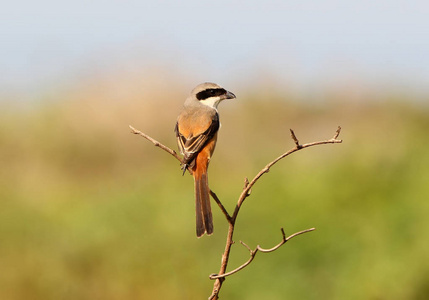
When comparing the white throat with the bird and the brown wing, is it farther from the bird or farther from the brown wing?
the brown wing

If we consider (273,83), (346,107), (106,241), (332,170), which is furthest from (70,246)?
(346,107)

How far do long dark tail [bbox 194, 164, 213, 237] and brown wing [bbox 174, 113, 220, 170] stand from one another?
8cm

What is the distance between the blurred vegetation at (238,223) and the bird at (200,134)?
288cm

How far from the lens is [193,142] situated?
4.32 metres

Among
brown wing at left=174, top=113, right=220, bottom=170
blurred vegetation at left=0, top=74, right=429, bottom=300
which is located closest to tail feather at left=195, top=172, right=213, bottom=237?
brown wing at left=174, top=113, right=220, bottom=170

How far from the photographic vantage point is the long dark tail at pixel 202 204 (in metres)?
3.62

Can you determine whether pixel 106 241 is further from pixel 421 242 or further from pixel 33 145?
pixel 33 145

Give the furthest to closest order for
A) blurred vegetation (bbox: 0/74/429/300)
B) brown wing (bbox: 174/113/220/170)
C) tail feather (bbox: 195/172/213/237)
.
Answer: blurred vegetation (bbox: 0/74/429/300)
brown wing (bbox: 174/113/220/170)
tail feather (bbox: 195/172/213/237)

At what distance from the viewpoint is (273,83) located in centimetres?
1344

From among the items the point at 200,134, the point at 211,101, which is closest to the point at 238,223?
the point at 211,101

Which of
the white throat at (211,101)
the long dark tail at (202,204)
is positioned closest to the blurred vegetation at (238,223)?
the white throat at (211,101)

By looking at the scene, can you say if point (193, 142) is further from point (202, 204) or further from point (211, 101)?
point (202, 204)

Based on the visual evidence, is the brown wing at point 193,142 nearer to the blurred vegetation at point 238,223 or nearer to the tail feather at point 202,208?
the tail feather at point 202,208

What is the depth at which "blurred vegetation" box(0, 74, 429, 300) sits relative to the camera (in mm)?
7238
